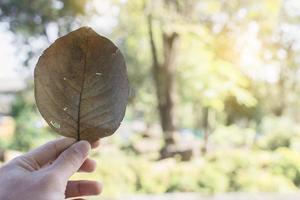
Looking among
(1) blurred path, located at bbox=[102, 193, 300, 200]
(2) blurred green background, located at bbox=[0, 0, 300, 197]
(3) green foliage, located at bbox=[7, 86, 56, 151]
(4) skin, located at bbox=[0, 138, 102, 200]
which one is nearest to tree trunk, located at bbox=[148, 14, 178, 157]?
(2) blurred green background, located at bbox=[0, 0, 300, 197]

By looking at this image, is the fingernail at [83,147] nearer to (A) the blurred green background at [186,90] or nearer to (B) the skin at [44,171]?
(B) the skin at [44,171]

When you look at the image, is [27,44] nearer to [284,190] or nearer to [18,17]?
[18,17]

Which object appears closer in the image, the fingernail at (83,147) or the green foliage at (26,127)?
the fingernail at (83,147)

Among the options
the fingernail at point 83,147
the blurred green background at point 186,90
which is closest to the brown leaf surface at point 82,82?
the fingernail at point 83,147

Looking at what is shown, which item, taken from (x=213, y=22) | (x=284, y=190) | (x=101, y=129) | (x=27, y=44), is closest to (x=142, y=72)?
(x=213, y=22)

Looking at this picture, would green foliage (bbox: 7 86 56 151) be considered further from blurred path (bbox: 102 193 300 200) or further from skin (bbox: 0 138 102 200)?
skin (bbox: 0 138 102 200)

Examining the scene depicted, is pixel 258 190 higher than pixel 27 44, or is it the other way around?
pixel 27 44

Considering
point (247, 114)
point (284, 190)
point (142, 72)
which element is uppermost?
point (142, 72)
